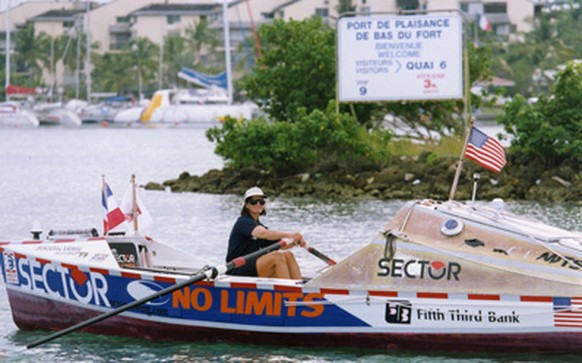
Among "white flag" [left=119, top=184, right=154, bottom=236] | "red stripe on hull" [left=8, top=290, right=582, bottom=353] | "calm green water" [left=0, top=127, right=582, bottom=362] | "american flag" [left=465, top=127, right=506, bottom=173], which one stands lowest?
"calm green water" [left=0, top=127, right=582, bottom=362]

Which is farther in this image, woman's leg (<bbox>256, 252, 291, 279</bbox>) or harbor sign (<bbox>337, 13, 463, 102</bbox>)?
harbor sign (<bbox>337, 13, 463, 102</bbox>)

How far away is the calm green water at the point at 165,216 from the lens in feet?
53.9

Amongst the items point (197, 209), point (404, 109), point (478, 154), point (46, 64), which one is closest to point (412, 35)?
point (404, 109)

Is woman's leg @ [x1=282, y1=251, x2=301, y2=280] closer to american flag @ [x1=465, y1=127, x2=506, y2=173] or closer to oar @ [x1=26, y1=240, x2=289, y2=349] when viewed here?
oar @ [x1=26, y1=240, x2=289, y2=349]

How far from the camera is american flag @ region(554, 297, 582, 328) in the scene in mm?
15164

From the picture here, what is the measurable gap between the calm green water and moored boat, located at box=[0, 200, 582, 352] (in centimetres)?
19

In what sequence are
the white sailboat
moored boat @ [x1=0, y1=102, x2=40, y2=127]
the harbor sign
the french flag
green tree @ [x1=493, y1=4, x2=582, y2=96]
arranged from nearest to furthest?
the french flag → the harbor sign → green tree @ [x1=493, y1=4, x2=582, y2=96] → the white sailboat → moored boat @ [x1=0, y1=102, x2=40, y2=127]

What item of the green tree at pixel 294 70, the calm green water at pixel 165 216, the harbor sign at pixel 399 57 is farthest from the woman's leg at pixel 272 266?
the green tree at pixel 294 70

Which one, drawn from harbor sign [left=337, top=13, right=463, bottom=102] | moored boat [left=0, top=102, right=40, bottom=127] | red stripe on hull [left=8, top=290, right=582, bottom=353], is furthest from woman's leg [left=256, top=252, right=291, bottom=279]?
moored boat [left=0, top=102, right=40, bottom=127]

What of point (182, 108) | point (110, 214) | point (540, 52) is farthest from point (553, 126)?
point (182, 108)

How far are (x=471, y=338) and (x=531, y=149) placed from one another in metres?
23.2

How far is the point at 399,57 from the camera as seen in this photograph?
40781 mm

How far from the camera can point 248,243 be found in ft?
55.5

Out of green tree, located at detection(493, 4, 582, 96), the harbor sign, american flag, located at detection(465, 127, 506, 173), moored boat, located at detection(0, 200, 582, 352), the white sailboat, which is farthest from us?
the white sailboat
